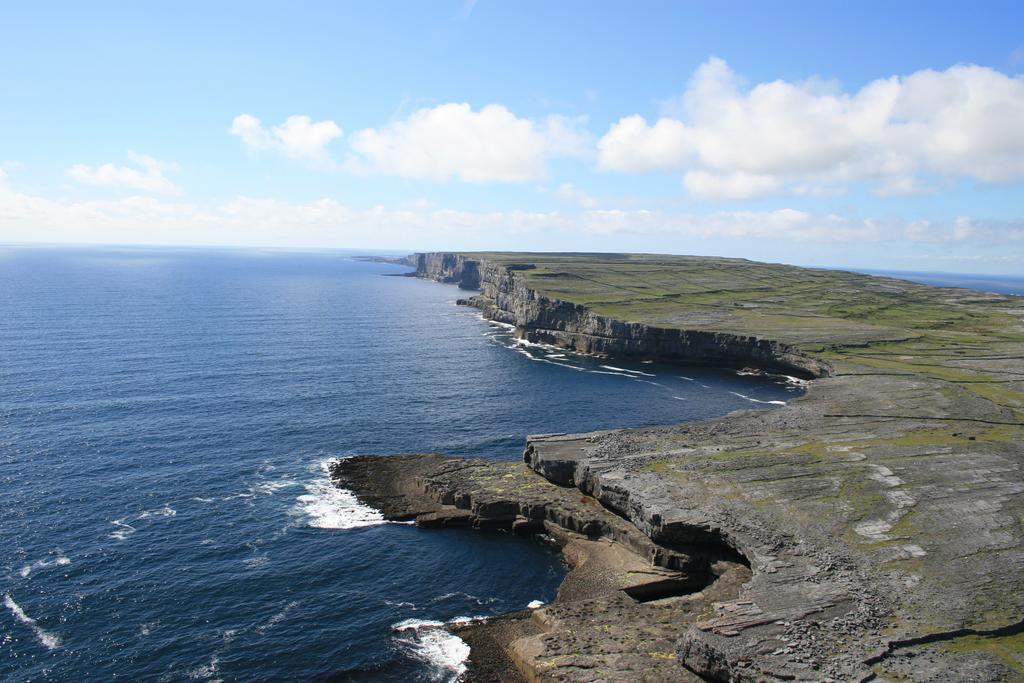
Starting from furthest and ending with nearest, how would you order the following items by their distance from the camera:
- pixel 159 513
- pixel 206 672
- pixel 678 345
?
1. pixel 678 345
2. pixel 159 513
3. pixel 206 672

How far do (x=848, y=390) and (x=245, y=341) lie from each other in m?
138

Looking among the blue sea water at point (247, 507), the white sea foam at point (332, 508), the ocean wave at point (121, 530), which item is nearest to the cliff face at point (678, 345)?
the blue sea water at point (247, 507)

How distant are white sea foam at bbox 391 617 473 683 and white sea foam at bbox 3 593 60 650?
84.6ft

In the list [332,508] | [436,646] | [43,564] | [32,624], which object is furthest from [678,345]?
[32,624]

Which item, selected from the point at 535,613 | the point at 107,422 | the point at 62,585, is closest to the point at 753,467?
the point at 535,613

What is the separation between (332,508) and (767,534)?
47.3 metres

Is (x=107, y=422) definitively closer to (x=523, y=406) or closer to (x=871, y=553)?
(x=523, y=406)

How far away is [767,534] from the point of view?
196 ft

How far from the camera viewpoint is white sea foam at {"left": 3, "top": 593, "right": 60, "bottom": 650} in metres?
48.2

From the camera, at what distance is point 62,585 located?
181 feet

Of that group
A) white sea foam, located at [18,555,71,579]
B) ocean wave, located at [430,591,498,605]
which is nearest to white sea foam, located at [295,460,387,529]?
ocean wave, located at [430,591,498,605]

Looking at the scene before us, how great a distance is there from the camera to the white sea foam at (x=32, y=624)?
48.2 metres

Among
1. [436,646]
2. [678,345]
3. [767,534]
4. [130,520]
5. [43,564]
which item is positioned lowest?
[436,646]

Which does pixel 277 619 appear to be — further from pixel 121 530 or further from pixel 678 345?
pixel 678 345
